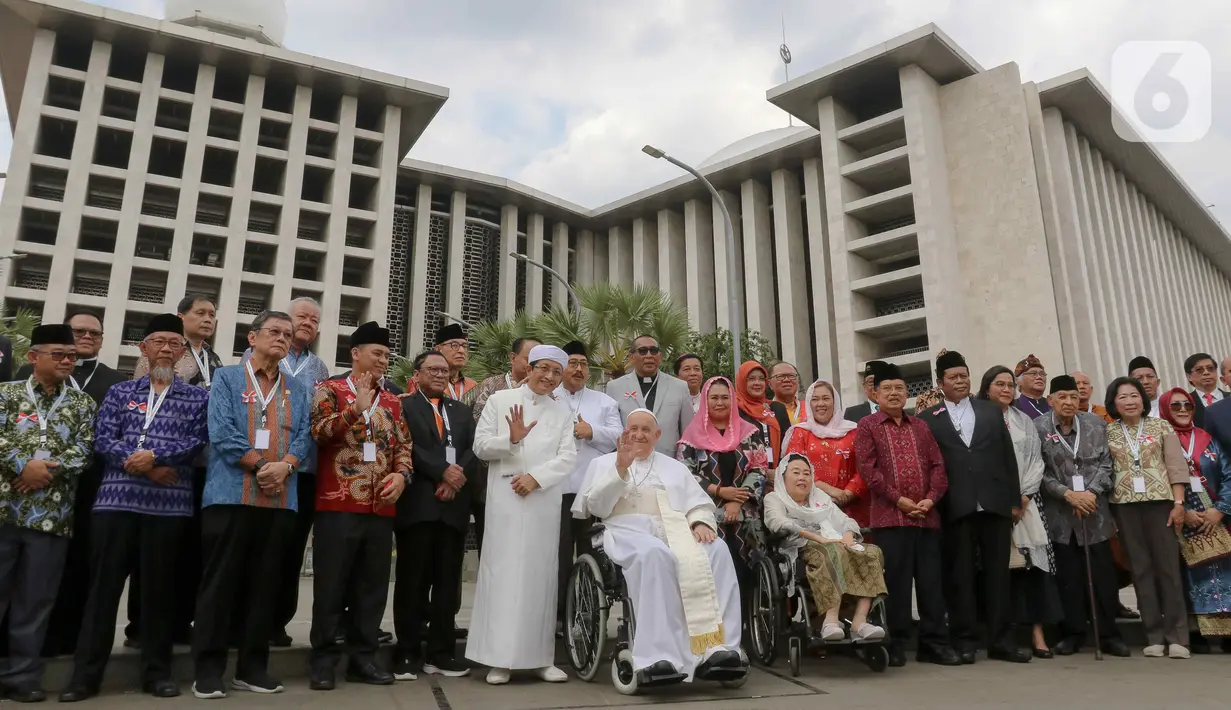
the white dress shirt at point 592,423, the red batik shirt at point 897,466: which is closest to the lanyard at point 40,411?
the white dress shirt at point 592,423

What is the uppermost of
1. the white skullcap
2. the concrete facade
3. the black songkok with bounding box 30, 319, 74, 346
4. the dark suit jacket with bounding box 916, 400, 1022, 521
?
the concrete facade

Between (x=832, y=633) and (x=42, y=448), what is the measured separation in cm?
446

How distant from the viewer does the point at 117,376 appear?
519 centimetres

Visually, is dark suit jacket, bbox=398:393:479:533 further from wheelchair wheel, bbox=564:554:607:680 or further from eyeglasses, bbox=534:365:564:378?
wheelchair wheel, bbox=564:554:607:680

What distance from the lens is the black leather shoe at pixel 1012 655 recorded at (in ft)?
18.2

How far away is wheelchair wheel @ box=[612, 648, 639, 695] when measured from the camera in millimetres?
4414

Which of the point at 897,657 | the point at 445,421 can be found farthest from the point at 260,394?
the point at 897,657

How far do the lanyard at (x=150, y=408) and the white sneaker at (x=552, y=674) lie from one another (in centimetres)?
256

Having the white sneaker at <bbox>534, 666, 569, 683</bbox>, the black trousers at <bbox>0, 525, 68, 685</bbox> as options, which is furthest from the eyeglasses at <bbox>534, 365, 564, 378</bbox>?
the black trousers at <bbox>0, 525, 68, 685</bbox>

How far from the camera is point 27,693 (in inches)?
159

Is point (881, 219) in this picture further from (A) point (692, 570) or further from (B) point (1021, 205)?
(A) point (692, 570)

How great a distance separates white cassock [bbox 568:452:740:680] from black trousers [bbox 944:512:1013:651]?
183cm

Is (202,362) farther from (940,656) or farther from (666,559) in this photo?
(940,656)

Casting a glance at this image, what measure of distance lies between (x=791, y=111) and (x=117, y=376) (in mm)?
29166
